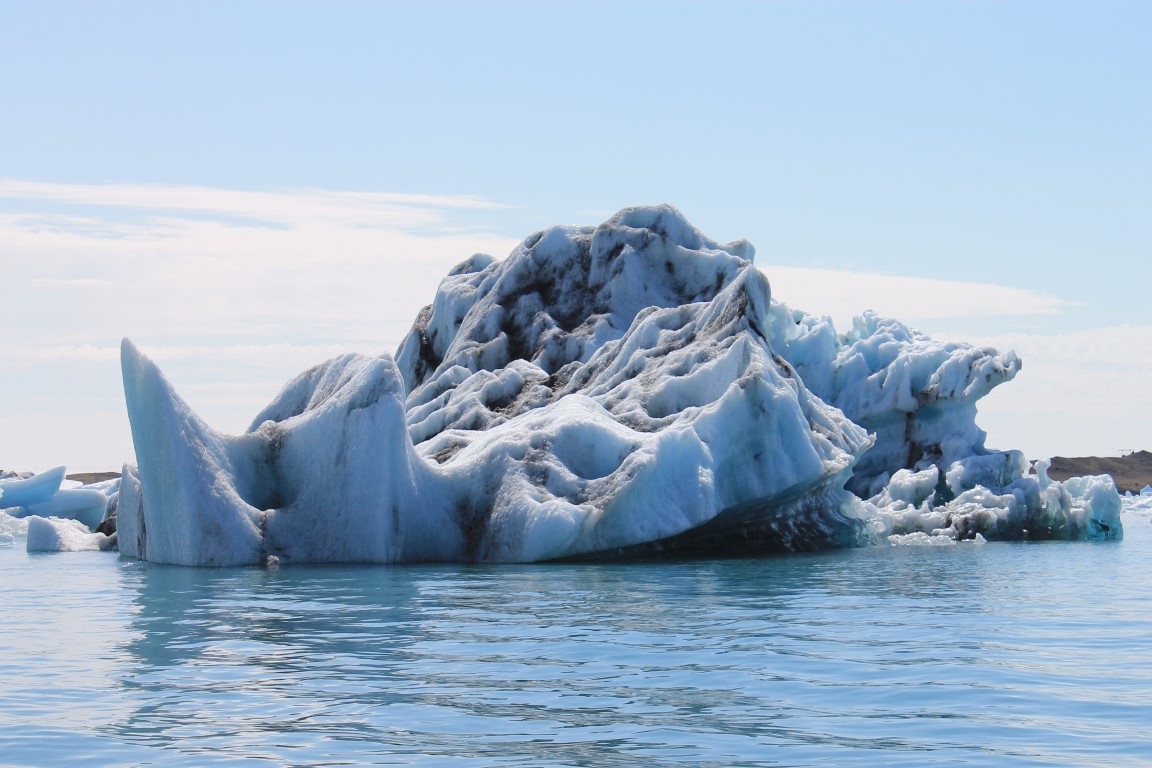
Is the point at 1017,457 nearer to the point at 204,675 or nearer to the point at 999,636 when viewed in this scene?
the point at 999,636

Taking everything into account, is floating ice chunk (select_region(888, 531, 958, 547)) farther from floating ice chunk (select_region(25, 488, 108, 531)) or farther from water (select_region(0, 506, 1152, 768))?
floating ice chunk (select_region(25, 488, 108, 531))

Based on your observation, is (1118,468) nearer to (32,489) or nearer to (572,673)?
(32,489)

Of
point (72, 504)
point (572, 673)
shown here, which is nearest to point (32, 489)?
point (72, 504)

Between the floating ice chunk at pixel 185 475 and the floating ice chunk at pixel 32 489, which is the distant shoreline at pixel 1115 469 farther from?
the floating ice chunk at pixel 185 475

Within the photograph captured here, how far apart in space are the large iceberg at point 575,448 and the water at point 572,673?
2.34 meters

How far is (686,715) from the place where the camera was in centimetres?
679

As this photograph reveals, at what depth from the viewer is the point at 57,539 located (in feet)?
82.4

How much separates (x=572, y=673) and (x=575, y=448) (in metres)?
9.70

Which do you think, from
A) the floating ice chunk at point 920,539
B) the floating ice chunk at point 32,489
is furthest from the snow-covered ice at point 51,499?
the floating ice chunk at point 920,539

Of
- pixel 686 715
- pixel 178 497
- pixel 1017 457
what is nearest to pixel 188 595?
pixel 178 497

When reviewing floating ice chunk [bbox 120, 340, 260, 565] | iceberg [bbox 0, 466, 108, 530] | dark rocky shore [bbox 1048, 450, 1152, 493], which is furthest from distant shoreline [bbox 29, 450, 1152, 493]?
floating ice chunk [bbox 120, 340, 260, 565]

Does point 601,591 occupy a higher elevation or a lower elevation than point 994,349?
lower

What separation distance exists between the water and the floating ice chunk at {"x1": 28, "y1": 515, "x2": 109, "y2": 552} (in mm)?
11073

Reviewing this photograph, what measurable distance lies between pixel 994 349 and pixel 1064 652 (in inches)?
819
